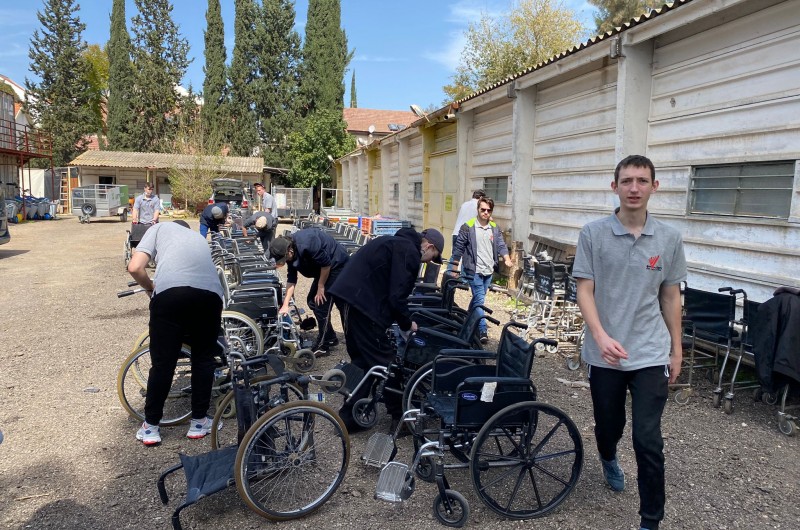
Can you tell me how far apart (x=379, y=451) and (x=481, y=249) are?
3583mm

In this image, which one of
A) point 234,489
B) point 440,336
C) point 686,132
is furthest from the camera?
point 686,132

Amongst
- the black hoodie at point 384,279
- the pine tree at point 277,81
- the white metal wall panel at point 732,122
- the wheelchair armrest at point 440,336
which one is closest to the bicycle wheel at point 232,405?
the black hoodie at point 384,279

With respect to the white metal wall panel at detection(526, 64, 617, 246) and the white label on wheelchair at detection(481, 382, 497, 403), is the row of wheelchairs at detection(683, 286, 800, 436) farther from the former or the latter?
the white label on wheelchair at detection(481, 382, 497, 403)

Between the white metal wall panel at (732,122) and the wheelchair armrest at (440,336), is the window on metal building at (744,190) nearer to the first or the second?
the white metal wall panel at (732,122)

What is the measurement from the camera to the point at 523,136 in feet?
30.3

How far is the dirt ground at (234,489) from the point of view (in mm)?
2902

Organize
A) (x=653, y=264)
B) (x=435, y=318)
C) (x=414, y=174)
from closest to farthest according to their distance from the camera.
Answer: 1. (x=653, y=264)
2. (x=435, y=318)
3. (x=414, y=174)

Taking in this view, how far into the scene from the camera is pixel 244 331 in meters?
4.83

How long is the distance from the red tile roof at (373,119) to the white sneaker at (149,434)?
4146 cm

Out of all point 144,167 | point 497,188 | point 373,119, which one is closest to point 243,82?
point 144,167

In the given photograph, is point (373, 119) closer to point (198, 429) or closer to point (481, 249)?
point (481, 249)

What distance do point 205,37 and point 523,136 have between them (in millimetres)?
36977

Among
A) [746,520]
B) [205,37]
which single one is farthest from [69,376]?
[205,37]

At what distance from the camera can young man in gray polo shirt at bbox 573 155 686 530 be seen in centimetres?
256
